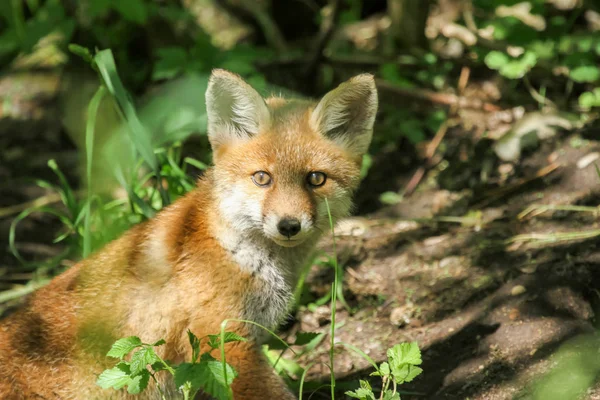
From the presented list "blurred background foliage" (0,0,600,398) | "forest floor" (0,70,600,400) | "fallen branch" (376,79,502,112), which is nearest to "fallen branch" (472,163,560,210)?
"forest floor" (0,70,600,400)

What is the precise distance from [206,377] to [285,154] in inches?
53.3

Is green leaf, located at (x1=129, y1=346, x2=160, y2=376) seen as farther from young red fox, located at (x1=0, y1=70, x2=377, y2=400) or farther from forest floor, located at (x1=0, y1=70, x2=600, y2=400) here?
forest floor, located at (x1=0, y1=70, x2=600, y2=400)

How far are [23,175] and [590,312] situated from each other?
5.90m

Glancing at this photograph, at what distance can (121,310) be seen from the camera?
3619 millimetres

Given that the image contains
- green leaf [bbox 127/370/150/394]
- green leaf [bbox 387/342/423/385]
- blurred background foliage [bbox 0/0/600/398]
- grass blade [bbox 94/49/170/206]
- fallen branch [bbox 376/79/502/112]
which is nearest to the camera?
green leaf [bbox 127/370/150/394]

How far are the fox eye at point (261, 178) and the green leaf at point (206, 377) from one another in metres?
1.12

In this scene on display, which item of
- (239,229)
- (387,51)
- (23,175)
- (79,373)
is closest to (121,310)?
(79,373)

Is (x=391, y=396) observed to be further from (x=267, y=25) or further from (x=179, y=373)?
(x=267, y=25)

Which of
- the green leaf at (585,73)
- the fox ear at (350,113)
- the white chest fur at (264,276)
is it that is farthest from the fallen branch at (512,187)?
the white chest fur at (264,276)

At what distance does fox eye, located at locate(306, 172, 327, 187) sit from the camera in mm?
3770

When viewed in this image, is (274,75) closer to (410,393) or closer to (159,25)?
(159,25)

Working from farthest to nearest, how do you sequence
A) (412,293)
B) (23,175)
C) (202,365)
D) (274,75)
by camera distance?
(274,75), (23,175), (412,293), (202,365)

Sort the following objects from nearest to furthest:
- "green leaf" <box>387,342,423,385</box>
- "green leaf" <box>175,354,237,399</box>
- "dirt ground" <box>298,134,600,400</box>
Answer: "green leaf" <box>175,354,237,399</box>
"green leaf" <box>387,342,423,385</box>
"dirt ground" <box>298,134,600,400</box>

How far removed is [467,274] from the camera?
504 cm
